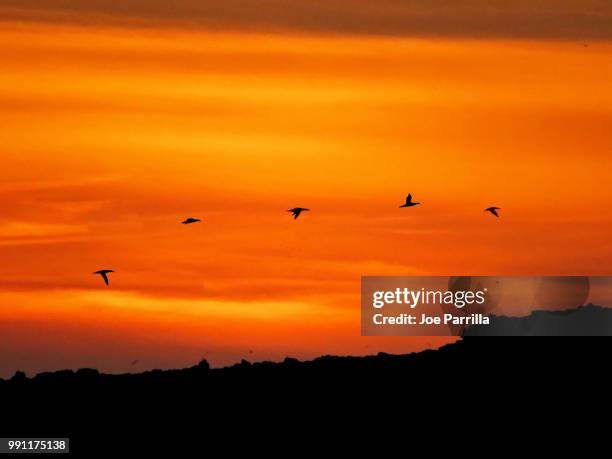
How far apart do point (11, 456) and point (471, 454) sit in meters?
39.3

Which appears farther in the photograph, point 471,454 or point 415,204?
point 471,454

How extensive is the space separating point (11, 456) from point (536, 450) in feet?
146

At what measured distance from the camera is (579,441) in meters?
200

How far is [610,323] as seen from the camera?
198 meters

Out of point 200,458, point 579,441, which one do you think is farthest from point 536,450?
point 200,458

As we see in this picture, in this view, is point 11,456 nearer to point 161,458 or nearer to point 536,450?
point 161,458

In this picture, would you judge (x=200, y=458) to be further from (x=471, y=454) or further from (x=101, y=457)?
(x=471, y=454)

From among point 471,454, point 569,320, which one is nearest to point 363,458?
point 471,454

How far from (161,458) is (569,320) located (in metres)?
36.8

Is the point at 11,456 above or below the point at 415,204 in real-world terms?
below

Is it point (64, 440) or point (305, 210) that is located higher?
point (305, 210)

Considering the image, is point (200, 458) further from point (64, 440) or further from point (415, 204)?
point (415, 204)

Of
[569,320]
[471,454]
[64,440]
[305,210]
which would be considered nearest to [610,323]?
[569,320]

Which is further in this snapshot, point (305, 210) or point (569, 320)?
point (569, 320)
